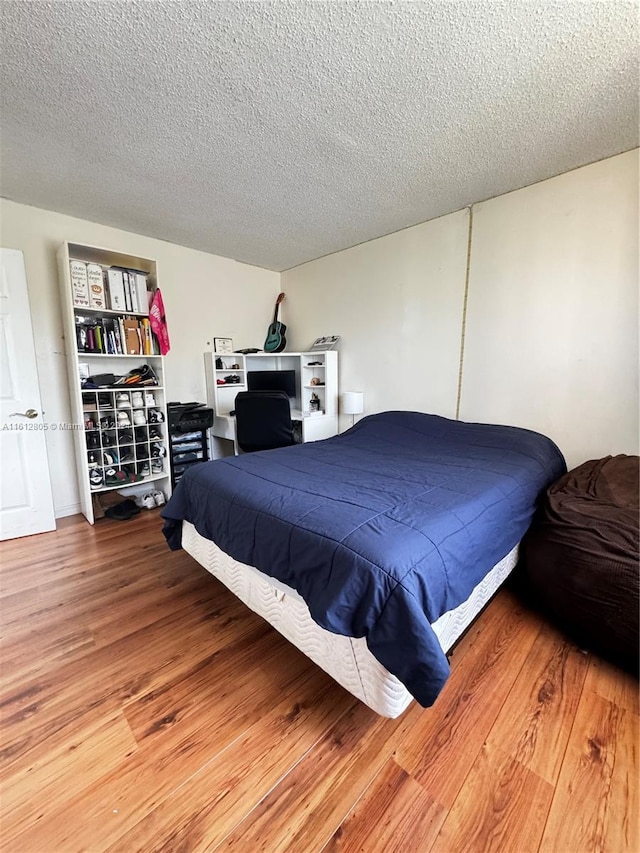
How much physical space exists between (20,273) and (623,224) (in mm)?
4120

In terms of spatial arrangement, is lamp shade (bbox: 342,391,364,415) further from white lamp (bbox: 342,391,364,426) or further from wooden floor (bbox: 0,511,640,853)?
wooden floor (bbox: 0,511,640,853)

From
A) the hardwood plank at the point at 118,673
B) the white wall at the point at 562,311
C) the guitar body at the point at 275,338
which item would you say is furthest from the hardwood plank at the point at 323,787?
the guitar body at the point at 275,338

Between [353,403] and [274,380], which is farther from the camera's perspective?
[274,380]

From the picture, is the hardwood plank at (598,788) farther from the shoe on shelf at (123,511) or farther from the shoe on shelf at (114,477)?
the shoe on shelf at (114,477)

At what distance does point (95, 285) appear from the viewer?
2.79m

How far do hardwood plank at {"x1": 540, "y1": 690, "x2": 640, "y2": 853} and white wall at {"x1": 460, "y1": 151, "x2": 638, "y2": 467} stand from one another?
164 centimetres

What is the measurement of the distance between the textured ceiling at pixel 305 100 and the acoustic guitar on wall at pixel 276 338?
159 centimetres

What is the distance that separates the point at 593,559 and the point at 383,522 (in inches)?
41.0

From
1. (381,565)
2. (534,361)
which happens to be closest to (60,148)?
(381,565)

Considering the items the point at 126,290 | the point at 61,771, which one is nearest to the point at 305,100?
the point at 126,290

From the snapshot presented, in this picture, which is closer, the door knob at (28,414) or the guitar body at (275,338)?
the door knob at (28,414)

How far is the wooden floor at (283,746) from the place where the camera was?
0.94m

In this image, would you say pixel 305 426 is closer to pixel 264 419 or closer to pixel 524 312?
pixel 264 419

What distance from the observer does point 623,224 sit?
2.11 m
